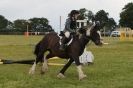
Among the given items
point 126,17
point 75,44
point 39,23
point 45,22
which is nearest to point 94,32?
point 75,44

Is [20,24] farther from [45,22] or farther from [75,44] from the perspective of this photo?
[75,44]

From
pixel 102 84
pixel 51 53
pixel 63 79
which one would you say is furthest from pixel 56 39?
pixel 102 84

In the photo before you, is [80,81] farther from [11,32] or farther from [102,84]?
[11,32]

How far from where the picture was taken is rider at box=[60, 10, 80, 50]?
609 inches

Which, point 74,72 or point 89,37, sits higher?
point 89,37

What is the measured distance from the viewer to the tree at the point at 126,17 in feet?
390

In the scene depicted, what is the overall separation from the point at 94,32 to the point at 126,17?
107677 millimetres

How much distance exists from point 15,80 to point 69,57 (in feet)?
7.20

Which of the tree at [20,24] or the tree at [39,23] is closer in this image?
the tree at [20,24]

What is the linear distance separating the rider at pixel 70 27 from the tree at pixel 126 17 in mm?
100835

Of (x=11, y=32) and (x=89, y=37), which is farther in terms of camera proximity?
(x=11, y=32)

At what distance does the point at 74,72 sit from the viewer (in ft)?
56.4

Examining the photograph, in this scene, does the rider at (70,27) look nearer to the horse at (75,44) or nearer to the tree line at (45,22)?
the horse at (75,44)

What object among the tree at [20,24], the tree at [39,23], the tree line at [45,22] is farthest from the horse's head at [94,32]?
the tree at [39,23]
